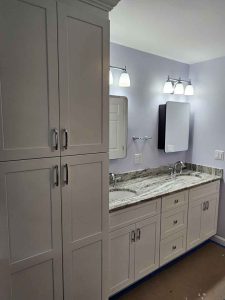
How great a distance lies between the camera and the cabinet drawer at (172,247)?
2116 mm

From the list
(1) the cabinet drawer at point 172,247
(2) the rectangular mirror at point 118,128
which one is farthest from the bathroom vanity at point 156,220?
(2) the rectangular mirror at point 118,128

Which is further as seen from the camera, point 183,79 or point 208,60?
point 183,79

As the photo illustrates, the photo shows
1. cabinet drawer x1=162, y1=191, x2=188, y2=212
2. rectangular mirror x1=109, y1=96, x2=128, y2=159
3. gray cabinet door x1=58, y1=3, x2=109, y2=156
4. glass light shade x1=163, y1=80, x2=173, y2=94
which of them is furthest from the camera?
glass light shade x1=163, y1=80, x2=173, y2=94

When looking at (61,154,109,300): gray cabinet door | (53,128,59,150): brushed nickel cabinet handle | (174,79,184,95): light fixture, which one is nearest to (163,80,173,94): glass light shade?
(174,79,184,95): light fixture

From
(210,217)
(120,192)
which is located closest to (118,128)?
(120,192)

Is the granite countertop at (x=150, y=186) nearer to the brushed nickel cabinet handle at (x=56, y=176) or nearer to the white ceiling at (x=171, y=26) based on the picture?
the brushed nickel cabinet handle at (x=56, y=176)

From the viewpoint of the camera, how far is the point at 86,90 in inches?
52.4

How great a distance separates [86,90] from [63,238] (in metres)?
0.93

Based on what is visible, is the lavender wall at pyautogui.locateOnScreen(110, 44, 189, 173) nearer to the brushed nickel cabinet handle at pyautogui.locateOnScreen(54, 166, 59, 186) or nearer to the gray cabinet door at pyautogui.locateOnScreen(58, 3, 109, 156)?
the gray cabinet door at pyautogui.locateOnScreen(58, 3, 109, 156)

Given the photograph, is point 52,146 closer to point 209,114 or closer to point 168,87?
point 168,87

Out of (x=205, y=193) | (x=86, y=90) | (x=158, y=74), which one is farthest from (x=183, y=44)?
(x=205, y=193)

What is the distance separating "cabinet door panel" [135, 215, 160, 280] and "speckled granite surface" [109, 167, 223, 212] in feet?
0.75

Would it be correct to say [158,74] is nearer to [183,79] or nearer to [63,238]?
[183,79]

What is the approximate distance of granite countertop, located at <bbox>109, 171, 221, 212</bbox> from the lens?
1821 mm
